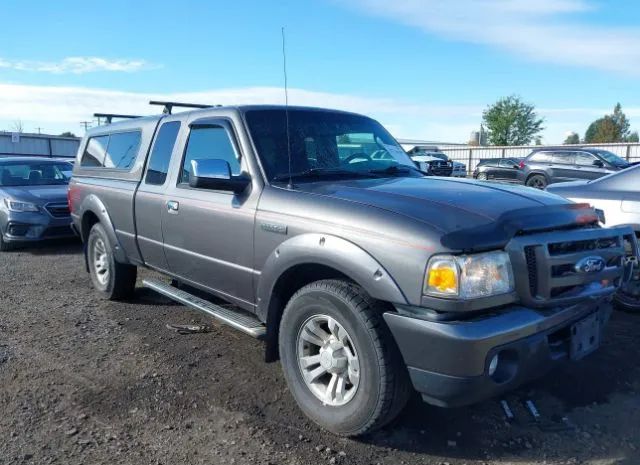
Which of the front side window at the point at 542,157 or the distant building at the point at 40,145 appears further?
the distant building at the point at 40,145

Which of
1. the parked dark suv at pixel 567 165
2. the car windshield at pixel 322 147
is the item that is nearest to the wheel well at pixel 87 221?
the car windshield at pixel 322 147

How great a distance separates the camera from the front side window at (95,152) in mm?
6113

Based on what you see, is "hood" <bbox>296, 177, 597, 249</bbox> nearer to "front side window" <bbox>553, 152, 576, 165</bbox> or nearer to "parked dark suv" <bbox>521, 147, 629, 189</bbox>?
"parked dark suv" <bbox>521, 147, 629, 189</bbox>

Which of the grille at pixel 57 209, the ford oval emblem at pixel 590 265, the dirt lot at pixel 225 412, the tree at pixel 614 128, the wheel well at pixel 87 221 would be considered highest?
the tree at pixel 614 128

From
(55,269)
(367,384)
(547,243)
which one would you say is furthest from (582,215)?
(55,269)

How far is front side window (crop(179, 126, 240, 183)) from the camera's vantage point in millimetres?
4074

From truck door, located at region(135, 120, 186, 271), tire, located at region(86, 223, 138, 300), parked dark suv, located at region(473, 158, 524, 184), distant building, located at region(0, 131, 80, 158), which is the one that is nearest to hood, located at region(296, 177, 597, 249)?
A: truck door, located at region(135, 120, 186, 271)

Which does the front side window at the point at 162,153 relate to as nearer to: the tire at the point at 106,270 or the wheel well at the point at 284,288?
the tire at the point at 106,270

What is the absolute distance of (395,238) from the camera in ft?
9.28

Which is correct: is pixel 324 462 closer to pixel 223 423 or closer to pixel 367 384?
pixel 367 384

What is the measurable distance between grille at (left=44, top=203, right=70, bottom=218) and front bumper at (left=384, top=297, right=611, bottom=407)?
25.8ft

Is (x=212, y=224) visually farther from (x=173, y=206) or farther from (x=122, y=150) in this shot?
(x=122, y=150)

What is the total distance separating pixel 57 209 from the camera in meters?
9.16

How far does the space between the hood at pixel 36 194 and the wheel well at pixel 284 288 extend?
272 inches
